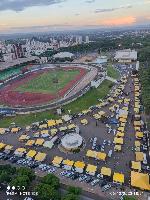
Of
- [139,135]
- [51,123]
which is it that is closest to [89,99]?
[51,123]

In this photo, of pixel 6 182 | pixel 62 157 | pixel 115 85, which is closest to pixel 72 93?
pixel 115 85

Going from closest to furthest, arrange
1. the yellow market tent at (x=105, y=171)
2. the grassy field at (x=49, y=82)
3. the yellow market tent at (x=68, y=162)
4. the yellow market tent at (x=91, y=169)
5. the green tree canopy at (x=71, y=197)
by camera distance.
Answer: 1. the green tree canopy at (x=71, y=197)
2. the yellow market tent at (x=105, y=171)
3. the yellow market tent at (x=91, y=169)
4. the yellow market tent at (x=68, y=162)
5. the grassy field at (x=49, y=82)

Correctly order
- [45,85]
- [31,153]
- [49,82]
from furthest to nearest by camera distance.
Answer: [49,82]
[45,85]
[31,153]

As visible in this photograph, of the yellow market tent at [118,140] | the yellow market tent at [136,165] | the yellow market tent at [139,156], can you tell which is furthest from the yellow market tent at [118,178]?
the yellow market tent at [118,140]

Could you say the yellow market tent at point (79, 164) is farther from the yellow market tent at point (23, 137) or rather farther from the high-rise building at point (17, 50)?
the high-rise building at point (17, 50)

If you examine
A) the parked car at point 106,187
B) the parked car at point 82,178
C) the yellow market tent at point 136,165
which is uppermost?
the yellow market tent at point 136,165

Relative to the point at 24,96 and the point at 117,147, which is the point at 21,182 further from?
the point at 24,96

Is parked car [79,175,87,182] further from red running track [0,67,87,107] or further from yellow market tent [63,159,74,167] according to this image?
red running track [0,67,87,107]
